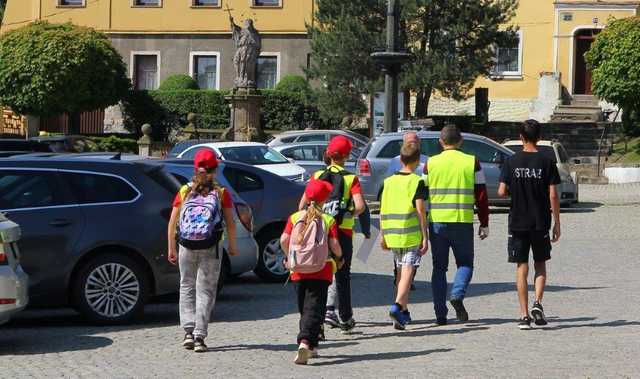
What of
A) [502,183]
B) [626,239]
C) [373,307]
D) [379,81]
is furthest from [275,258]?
[379,81]

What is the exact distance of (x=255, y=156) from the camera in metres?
28.2

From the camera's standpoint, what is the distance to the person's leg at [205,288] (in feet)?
37.1

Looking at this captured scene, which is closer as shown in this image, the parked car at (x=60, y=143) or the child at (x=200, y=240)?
the child at (x=200, y=240)

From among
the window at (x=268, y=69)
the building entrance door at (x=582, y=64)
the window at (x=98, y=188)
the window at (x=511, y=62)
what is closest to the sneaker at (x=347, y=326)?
the window at (x=98, y=188)

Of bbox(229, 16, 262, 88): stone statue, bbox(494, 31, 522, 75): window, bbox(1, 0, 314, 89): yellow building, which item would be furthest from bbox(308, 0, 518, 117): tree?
bbox(1, 0, 314, 89): yellow building

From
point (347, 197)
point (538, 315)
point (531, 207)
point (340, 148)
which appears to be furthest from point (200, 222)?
point (538, 315)

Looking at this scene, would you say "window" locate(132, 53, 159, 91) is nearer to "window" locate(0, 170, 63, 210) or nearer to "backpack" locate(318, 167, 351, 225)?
"window" locate(0, 170, 63, 210)

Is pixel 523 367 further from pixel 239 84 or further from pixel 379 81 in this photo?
pixel 239 84

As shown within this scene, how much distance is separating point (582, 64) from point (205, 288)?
137 feet

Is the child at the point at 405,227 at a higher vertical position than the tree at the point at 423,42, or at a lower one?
lower

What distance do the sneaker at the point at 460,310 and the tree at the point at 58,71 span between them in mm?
37536

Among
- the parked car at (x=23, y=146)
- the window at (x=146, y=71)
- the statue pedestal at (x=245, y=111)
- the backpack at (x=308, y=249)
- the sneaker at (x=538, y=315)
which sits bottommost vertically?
the sneaker at (x=538, y=315)

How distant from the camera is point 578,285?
1650 cm

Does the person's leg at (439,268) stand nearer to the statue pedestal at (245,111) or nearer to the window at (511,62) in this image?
the statue pedestal at (245,111)
